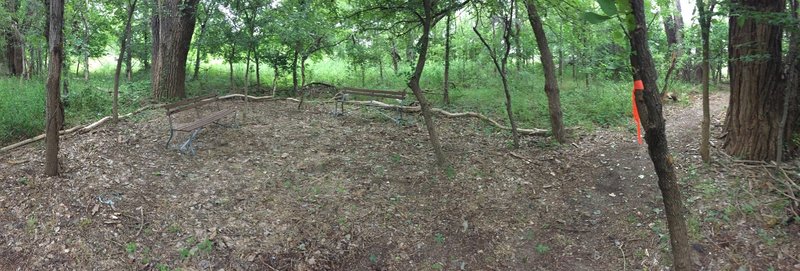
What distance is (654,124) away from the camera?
87.5 inches

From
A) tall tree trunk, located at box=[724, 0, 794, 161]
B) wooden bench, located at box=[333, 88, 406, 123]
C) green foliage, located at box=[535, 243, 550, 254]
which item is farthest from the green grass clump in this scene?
tall tree trunk, located at box=[724, 0, 794, 161]

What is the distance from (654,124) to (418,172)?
12.0ft

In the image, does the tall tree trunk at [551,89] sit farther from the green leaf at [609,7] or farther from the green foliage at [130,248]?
the green foliage at [130,248]

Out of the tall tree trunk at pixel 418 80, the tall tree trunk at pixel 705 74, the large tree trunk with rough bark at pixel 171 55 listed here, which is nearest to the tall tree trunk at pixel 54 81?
the tall tree trunk at pixel 418 80

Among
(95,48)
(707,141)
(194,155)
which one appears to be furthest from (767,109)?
(95,48)

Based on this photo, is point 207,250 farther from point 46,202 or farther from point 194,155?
point 194,155

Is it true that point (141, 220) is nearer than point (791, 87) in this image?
Yes

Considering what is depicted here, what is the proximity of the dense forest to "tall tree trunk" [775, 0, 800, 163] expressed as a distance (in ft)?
0.10

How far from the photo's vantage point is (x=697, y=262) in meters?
3.71

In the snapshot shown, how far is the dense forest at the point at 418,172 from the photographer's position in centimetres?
386

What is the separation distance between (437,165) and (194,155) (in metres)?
3.17

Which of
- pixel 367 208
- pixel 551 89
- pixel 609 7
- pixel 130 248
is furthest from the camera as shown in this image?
pixel 551 89

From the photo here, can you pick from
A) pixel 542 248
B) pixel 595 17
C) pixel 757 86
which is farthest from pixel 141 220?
pixel 757 86

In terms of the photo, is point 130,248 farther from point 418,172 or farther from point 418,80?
point 418,80
